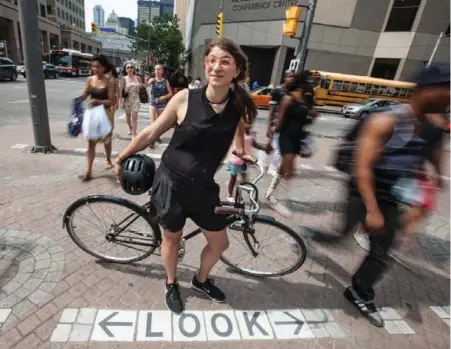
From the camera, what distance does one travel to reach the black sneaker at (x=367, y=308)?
2.37 meters

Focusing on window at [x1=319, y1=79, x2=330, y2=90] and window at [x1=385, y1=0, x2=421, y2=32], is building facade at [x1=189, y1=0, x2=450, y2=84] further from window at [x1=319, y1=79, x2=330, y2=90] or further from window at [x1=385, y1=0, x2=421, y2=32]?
window at [x1=319, y1=79, x2=330, y2=90]

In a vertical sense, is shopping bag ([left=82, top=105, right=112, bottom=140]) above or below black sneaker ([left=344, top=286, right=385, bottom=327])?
above

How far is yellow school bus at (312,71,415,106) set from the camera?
21.0m

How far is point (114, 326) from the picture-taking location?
2117mm

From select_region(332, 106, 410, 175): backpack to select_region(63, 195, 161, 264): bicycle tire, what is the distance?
1.63 m

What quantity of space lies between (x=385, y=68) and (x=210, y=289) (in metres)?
31.1

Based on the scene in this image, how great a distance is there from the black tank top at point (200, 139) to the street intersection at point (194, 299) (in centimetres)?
123

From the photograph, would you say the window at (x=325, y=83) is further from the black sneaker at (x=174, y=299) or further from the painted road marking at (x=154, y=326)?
the painted road marking at (x=154, y=326)

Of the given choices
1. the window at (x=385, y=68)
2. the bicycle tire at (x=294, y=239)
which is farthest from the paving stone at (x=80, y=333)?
the window at (x=385, y=68)

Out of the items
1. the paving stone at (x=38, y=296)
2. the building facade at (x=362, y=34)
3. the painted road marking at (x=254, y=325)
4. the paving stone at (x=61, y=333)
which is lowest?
the paving stone at (x=38, y=296)

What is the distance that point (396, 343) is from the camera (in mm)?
2230

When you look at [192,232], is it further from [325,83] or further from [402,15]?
[402,15]

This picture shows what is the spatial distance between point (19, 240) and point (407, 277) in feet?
13.5

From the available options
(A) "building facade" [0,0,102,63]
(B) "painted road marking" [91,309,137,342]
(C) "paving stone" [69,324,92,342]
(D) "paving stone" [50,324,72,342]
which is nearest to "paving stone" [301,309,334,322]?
(B) "painted road marking" [91,309,137,342]
